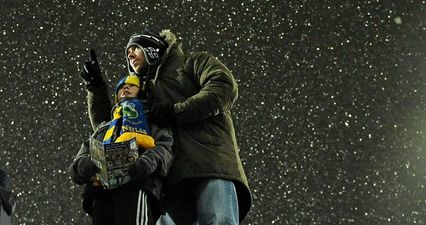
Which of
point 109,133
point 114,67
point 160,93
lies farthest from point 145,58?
point 114,67

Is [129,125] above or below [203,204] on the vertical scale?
above

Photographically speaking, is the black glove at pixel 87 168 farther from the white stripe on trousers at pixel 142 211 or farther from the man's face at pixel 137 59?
the man's face at pixel 137 59

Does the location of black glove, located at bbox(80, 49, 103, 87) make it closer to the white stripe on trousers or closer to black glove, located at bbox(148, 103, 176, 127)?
black glove, located at bbox(148, 103, 176, 127)

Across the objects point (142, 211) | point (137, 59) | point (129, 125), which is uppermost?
point (137, 59)

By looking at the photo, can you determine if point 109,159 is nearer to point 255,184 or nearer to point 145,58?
point 145,58

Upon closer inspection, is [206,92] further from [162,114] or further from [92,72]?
[92,72]

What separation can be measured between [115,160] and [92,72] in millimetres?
221

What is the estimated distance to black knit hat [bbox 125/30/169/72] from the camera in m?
1.41

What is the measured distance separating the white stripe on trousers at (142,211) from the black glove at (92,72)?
0.84 ft

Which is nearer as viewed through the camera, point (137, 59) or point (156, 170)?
point (156, 170)

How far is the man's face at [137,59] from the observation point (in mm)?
1407

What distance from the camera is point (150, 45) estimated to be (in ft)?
4.64

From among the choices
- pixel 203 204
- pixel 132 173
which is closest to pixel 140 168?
pixel 132 173

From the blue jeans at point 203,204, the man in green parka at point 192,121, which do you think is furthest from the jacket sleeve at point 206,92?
the blue jeans at point 203,204
